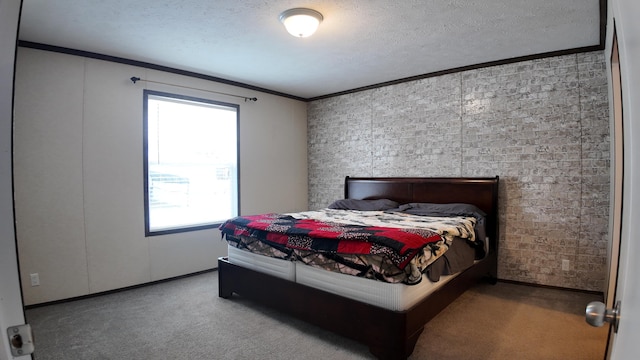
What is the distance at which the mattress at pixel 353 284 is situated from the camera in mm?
2143

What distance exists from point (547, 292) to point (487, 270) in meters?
0.62

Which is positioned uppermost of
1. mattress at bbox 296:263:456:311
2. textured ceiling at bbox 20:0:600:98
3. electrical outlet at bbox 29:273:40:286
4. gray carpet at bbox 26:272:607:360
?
textured ceiling at bbox 20:0:600:98

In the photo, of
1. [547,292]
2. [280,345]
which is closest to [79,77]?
[280,345]

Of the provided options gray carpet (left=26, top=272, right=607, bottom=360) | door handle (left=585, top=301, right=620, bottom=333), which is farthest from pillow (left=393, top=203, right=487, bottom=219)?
door handle (left=585, top=301, right=620, bottom=333)

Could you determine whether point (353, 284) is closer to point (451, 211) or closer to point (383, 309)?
point (383, 309)

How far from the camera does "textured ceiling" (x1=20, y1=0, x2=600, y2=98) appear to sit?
257 cm

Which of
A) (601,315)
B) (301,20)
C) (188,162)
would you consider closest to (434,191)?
(301,20)

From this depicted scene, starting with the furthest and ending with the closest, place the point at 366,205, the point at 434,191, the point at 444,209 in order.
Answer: the point at 366,205 → the point at 434,191 → the point at 444,209

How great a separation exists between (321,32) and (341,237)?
1.89m

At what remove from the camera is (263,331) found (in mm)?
2637

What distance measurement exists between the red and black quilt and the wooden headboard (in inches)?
64.1

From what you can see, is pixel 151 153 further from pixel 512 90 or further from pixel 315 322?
pixel 512 90

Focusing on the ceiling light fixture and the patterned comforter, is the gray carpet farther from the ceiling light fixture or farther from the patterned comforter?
the ceiling light fixture

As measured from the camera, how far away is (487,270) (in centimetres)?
354
